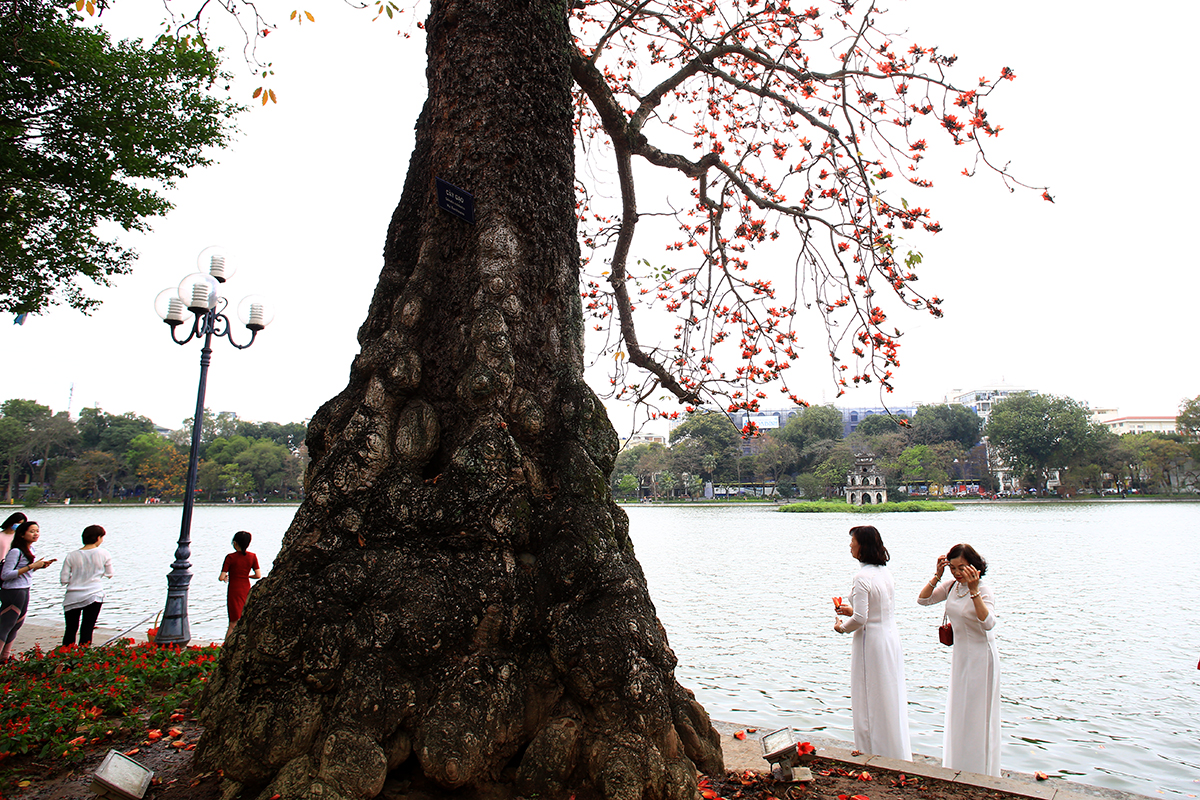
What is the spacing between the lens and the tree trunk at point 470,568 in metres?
2.23

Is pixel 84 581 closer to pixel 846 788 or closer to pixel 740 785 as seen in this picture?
pixel 740 785

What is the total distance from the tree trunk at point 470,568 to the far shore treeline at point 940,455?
5017 centimetres

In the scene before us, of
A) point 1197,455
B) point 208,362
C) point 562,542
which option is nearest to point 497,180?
point 562,542

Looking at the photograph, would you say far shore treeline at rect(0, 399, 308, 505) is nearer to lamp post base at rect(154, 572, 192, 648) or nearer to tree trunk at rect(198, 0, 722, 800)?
lamp post base at rect(154, 572, 192, 648)

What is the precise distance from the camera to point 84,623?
21.2 feet

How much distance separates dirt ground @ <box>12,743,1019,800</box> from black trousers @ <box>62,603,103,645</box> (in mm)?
4135

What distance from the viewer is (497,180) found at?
10.3 feet

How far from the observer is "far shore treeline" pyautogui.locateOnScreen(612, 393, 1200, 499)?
58.2m

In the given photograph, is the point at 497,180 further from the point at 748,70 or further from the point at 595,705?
the point at 748,70

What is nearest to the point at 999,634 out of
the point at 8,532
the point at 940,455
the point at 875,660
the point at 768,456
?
the point at 875,660

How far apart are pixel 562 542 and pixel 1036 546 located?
2530 centimetres

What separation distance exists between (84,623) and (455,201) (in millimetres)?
6538

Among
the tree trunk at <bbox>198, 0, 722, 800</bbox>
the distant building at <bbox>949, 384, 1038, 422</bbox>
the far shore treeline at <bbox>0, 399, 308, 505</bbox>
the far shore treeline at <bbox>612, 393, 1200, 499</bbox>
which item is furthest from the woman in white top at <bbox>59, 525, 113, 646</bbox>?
the distant building at <bbox>949, 384, 1038, 422</bbox>

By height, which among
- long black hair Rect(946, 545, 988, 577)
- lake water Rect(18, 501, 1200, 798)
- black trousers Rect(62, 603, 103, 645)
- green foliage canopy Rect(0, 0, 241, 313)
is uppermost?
green foliage canopy Rect(0, 0, 241, 313)
